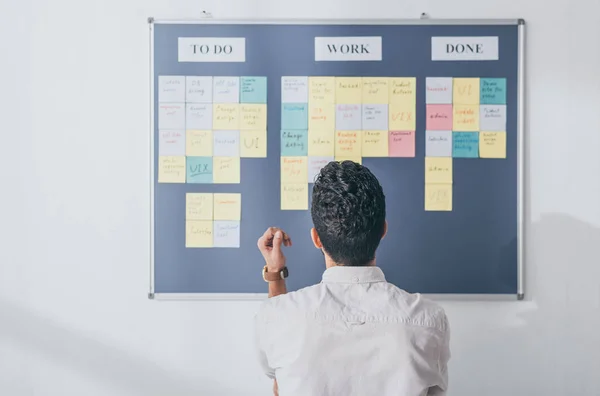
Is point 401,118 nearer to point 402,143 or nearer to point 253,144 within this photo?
point 402,143

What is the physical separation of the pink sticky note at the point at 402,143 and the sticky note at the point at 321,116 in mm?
217

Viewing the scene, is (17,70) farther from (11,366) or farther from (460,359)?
(460,359)

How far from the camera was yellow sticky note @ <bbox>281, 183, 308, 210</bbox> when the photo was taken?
1.85m

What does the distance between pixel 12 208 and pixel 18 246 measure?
0.46 ft

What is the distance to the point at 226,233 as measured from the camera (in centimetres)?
186

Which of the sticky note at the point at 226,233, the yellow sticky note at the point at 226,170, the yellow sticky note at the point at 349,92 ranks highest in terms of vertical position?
the yellow sticky note at the point at 349,92

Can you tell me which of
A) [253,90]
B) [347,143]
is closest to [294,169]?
[347,143]

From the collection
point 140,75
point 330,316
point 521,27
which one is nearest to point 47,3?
point 140,75

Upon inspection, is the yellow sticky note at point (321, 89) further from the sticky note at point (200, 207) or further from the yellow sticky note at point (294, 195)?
the sticky note at point (200, 207)

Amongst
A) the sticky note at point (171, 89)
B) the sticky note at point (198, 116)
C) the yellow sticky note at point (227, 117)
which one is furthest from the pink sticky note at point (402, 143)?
the sticky note at point (171, 89)

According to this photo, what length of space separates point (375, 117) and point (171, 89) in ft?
2.42

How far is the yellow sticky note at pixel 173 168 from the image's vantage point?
1855 millimetres

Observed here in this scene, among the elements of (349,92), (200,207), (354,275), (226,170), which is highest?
(349,92)

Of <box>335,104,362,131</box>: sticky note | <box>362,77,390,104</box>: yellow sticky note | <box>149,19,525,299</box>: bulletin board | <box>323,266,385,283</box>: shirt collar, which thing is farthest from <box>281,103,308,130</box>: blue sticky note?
<box>323,266,385,283</box>: shirt collar
